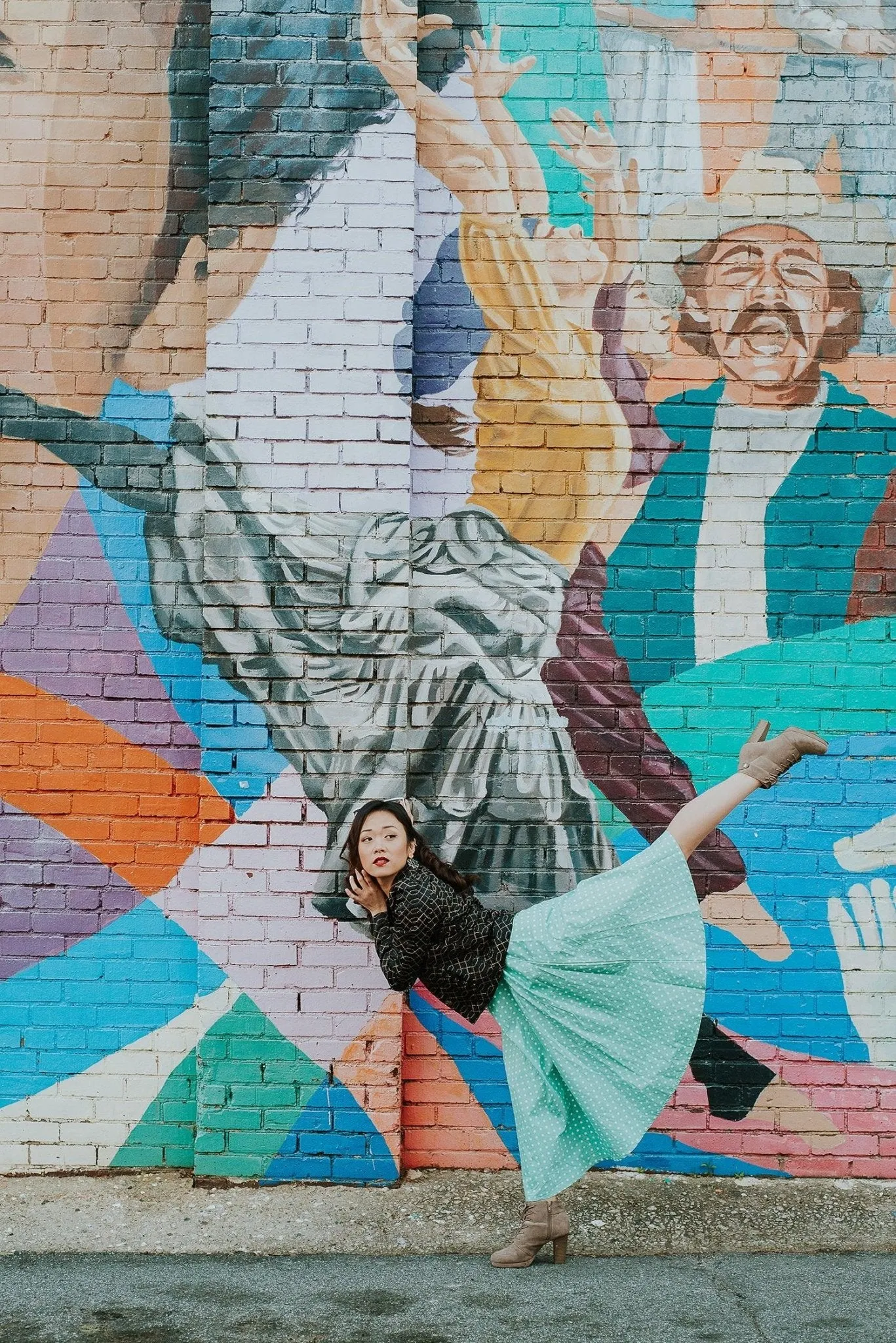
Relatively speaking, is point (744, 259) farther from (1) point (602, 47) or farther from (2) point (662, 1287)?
(2) point (662, 1287)

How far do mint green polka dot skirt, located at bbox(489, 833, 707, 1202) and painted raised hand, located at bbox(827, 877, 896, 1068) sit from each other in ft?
3.20

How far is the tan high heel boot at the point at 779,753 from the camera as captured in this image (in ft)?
11.2

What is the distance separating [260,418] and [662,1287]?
3.00 meters

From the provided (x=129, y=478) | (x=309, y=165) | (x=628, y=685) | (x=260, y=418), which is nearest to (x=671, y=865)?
(x=628, y=685)

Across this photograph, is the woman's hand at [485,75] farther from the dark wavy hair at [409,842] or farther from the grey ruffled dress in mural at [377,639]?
the dark wavy hair at [409,842]

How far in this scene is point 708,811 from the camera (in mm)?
3422

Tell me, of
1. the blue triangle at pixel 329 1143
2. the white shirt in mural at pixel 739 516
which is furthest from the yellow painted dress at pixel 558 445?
the blue triangle at pixel 329 1143

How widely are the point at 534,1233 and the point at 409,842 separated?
4.03ft

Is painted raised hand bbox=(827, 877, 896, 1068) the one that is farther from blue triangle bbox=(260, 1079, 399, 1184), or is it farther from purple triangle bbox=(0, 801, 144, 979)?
purple triangle bbox=(0, 801, 144, 979)

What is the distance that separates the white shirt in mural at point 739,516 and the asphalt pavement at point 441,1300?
2.00m

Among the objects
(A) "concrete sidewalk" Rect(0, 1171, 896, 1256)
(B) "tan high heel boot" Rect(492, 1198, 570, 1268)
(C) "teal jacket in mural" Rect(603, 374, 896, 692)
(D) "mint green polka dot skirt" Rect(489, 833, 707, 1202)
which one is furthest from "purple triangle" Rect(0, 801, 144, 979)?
(C) "teal jacket in mural" Rect(603, 374, 896, 692)

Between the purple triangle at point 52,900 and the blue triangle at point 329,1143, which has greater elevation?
the purple triangle at point 52,900

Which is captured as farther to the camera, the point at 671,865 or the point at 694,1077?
the point at 694,1077

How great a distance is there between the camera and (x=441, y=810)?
423cm
